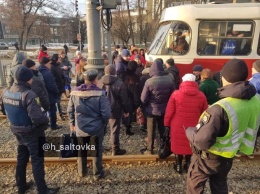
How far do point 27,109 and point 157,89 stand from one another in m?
2.17

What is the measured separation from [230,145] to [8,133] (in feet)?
17.1

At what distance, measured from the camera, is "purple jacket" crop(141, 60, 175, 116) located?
13.3ft

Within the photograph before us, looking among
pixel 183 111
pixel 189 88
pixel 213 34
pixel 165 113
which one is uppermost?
pixel 213 34

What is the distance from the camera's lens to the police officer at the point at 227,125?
2.15m

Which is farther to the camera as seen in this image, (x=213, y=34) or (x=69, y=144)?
(x=213, y=34)

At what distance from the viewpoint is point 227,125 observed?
7.14 feet

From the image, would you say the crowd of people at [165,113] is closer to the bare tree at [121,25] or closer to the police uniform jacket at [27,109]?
the police uniform jacket at [27,109]

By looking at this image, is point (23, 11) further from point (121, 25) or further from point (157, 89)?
point (157, 89)

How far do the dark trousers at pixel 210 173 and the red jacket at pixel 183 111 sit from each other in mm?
969

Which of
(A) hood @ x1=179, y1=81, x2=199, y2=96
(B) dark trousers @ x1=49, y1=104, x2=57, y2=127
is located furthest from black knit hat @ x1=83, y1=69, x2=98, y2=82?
(B) dark trousers @ x1=49, y1=104, x2=57, y2=127

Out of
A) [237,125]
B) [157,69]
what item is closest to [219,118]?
[237,125]

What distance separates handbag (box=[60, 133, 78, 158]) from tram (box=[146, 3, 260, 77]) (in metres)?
3.89

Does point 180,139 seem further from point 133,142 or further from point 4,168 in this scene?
point 4,168

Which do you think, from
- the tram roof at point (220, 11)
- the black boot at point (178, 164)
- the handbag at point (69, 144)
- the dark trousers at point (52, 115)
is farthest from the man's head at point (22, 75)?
the tram roof at point (220, 11)
